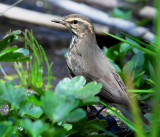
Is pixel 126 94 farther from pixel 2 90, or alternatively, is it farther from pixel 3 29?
pixel 3 29

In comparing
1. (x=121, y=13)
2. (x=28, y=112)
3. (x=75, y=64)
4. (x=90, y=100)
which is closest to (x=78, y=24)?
(x=75, y=64)

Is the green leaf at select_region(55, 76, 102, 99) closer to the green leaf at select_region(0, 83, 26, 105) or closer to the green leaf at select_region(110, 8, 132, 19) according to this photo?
the green leaf at select_region(0, 83, 26, 105)

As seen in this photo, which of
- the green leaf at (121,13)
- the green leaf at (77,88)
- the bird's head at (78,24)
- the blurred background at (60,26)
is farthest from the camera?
the green leaf at (121,13)

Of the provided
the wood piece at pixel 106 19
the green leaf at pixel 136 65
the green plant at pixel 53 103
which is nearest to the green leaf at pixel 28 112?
the green plant at pixel 53 103

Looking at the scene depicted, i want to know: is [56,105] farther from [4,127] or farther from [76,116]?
[4,127]

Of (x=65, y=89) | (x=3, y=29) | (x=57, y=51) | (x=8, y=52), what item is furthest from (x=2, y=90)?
(x=3, y=29)

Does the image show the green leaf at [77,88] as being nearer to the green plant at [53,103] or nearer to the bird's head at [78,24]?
the green plant at [53,103]

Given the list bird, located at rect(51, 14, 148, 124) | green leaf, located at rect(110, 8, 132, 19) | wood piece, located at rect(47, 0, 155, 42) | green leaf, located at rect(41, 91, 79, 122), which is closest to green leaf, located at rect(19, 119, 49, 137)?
green leaf, located at rect(41, 91, 79, 122)
